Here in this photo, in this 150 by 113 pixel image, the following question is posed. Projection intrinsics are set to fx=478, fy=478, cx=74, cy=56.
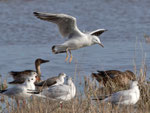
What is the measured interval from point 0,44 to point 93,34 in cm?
441

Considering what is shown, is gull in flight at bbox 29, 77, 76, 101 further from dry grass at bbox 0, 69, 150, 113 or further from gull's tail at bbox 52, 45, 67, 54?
gull's tail at bbox 52, 45, 67, 54

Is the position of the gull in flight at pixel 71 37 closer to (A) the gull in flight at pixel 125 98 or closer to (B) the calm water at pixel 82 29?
(B) the calm water at pixel 82 29

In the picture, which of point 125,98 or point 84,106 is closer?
point 84,106

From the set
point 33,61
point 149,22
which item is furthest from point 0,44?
point 149,22

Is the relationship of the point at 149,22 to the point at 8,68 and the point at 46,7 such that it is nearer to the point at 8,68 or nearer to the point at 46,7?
the point at 46,7

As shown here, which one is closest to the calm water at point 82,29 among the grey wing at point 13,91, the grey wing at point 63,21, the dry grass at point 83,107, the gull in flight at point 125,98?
the grey wing at point 63,21

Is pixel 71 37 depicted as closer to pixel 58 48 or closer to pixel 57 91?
pixel 58 48

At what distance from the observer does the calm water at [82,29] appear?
11.9 metres

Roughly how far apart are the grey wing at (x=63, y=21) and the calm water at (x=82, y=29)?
2.72 ft

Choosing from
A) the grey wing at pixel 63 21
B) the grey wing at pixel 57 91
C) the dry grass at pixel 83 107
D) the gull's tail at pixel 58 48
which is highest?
the grey wing at pixel 63 21

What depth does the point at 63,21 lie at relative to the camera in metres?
9.96

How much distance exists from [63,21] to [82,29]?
593 cm

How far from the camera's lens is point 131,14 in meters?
18.2

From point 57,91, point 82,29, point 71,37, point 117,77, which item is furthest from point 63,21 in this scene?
point 82,29
